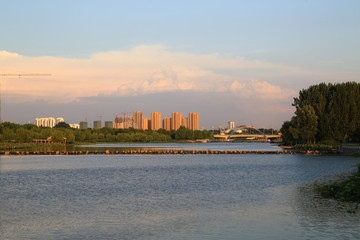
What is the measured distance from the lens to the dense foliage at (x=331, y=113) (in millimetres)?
82312

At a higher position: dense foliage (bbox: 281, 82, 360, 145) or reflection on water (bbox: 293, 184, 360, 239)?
dense foliage (bbox: 281, 82, 360, 145)

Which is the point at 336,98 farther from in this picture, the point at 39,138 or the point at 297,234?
the point at 39,138

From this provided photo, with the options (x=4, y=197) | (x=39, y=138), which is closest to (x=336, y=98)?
(x=4, y=197)

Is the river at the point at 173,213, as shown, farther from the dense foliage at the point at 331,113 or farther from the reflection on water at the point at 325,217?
the dense foliage at the point at 331,113

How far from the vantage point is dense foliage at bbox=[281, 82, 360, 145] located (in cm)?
8231

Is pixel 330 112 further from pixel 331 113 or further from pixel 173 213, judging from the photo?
pixel 173 213

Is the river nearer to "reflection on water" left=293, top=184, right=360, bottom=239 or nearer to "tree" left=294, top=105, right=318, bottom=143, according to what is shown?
"reflection on water" left=293, top=184, right=360, bottom=239

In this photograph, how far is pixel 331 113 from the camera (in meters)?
82.4

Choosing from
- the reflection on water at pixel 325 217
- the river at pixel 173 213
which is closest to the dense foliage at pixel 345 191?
the reflection on water at pixel 325 217

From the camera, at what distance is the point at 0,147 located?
11669 centimetres

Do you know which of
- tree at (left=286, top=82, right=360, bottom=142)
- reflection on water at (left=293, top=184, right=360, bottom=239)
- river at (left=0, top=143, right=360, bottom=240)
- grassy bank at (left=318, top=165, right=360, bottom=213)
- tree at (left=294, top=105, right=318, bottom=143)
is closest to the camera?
reflection on water at (left=293, top=184, right=360, bottom=239)

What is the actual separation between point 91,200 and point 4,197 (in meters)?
5.55

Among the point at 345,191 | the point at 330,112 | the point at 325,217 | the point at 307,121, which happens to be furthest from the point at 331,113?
the point at 325,217

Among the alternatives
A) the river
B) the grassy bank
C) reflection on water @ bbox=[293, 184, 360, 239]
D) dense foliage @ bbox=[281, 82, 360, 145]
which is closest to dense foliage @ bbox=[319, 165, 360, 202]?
the grassy bank
